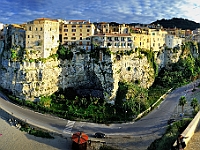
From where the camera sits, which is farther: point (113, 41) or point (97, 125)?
point (113, 41)

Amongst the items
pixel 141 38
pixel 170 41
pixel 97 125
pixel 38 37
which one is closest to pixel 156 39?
pixel 170 41

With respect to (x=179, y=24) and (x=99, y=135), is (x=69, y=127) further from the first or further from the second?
(x=179, y=24)

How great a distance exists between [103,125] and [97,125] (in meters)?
0.96

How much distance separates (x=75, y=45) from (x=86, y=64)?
477 centimetres

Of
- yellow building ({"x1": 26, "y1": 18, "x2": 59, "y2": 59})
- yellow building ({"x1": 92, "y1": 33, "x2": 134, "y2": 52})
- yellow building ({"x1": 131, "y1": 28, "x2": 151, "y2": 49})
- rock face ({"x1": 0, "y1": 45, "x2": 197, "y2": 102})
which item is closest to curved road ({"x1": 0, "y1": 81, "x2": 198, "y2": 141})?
rock face ({"x1": 0, "y1": 45, "x2": 197, "y2": 102})

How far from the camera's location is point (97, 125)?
3916 centimetres

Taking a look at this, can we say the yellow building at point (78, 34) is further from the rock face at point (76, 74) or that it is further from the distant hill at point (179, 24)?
the distant hill at point (179, 24)

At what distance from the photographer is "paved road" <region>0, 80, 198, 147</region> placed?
36.1m

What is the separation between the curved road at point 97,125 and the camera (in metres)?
36.3

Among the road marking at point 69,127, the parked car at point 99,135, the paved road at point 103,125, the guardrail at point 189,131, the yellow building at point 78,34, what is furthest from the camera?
the yellow building at point 78,34

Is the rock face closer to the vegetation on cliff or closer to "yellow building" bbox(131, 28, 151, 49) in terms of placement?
the vegetation on cliff

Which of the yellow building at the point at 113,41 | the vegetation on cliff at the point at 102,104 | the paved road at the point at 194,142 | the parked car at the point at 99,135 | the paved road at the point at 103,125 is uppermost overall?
the yellow building at the point at 113,41

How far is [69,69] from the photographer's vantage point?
5156 centimetres

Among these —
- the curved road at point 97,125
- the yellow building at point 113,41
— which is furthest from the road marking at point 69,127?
the yellow building at point 113,41
